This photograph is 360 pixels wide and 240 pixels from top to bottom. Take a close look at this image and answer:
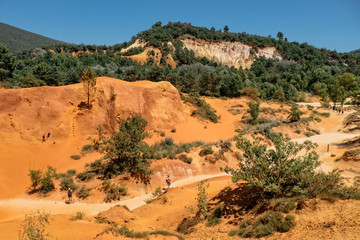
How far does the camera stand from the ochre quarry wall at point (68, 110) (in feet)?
59.4

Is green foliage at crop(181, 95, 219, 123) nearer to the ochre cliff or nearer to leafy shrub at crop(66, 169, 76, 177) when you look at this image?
leafy shrub at crop(66, 169, 76, 177)

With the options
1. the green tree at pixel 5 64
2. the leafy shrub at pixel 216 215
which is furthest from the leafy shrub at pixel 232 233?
the green tree at pixel 5 64

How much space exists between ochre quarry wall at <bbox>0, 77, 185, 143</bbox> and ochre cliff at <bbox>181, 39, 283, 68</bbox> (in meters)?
62.8

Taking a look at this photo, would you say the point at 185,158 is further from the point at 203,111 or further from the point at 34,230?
the point at 203,111

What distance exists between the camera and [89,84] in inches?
825

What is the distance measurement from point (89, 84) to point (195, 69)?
37804 millimetres

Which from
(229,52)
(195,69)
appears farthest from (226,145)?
(229,52)

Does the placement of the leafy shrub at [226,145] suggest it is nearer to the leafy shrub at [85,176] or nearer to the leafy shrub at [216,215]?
the leafy shrub at [216,215]

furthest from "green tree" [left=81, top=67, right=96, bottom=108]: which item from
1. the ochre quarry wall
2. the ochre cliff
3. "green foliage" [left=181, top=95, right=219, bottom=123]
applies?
the ochre cliff

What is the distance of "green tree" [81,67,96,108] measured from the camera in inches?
817

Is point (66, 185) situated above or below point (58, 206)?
above

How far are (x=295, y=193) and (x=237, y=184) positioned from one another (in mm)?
3346

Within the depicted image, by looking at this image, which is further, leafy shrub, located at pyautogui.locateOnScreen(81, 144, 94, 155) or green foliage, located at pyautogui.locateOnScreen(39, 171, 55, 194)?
leafy shrub, located at pyautogui.locateOnScreen(81, 144, 94, 155)

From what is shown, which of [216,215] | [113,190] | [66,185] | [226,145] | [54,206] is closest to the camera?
[216,215]
